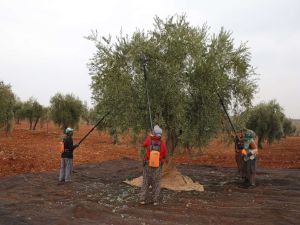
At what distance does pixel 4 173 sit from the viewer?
71.8ft

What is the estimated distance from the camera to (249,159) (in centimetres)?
1761

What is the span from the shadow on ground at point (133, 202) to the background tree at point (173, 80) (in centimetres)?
294

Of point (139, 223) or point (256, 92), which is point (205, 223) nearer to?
point (139, 223)

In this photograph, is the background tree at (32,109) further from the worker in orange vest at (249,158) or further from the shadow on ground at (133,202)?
the worker in orange vest at (249,158)

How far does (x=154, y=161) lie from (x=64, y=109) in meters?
42.3

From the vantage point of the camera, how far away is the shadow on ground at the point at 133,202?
38.0ft

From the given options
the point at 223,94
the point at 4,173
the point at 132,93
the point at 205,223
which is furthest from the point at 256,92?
the point at 4,173

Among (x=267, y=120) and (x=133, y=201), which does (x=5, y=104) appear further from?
(x=267, y=120)

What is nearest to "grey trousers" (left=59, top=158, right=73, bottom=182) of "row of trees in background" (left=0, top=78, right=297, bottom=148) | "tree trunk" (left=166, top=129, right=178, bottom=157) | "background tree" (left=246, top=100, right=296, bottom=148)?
"row of trees in background" (left=0, top=78, right=297, bottom=148)

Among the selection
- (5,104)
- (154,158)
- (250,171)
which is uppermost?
(5,104)

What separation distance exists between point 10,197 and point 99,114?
603 centimetres

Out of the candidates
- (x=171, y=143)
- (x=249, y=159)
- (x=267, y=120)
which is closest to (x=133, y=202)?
(x=171, y=143)

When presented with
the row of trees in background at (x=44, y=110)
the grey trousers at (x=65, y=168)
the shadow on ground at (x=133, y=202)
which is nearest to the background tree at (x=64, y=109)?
the row of trees in background at (x=44, y=110)

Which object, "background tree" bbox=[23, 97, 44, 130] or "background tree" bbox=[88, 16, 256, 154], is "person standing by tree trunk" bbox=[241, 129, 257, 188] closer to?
"background tree" bbox=[88, 16, 256, 154]
